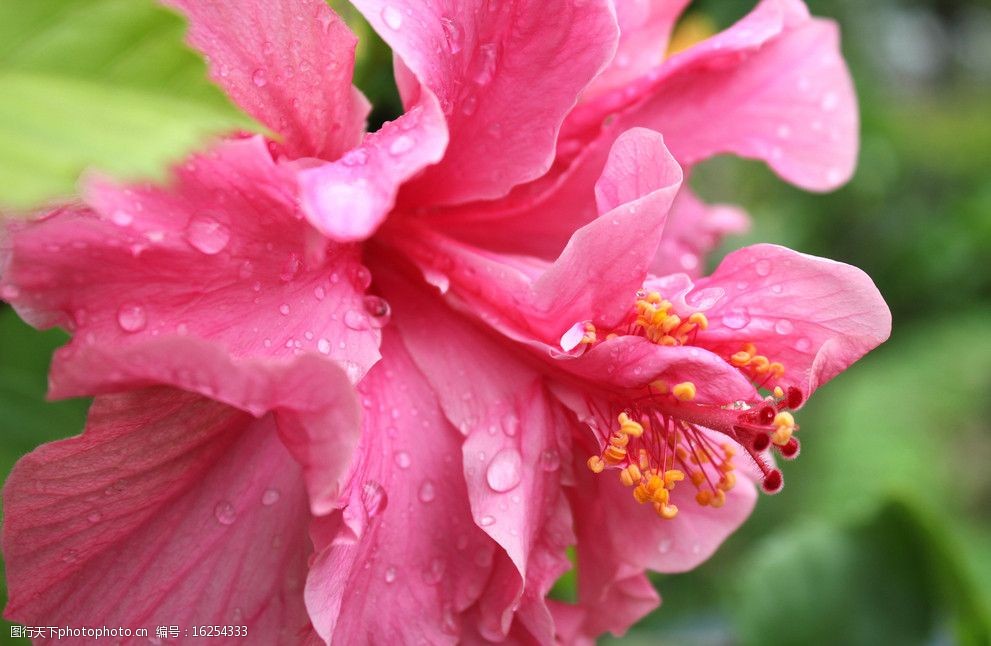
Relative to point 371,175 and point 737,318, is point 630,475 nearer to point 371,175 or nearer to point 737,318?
point 737,318

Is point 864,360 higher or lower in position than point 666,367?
lower

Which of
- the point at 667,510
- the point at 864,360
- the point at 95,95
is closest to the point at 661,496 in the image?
the point at 667,510

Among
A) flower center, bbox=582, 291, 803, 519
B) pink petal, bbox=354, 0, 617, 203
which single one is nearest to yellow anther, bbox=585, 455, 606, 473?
flower center, bbox=582, 291, 803, 519

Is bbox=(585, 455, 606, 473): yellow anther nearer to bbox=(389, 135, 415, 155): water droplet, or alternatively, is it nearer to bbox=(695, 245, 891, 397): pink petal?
bbox=(695, 245, 891, 397): pink petal

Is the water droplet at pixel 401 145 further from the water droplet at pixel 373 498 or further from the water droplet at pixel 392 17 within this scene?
the water droplet at pixel 373 498

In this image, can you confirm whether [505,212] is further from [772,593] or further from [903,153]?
[903,153]

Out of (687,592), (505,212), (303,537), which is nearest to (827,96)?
(505,212)

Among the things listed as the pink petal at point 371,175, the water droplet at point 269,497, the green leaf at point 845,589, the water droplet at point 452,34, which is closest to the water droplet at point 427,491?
the water droplet at point 269,497
